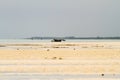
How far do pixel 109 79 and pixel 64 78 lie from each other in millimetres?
1994

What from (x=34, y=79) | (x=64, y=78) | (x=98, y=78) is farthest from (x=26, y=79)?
(x=98, y=78)

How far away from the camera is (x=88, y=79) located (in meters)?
18.3

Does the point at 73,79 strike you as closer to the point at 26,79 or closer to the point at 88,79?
the point at 88,79

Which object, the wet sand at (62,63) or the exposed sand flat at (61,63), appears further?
the exposed sand flat at (61,63)

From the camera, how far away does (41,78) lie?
18719 mm

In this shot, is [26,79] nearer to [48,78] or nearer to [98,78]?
[48,78]

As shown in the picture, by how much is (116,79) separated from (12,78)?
15.2 ft

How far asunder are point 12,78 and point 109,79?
4309 millimetres

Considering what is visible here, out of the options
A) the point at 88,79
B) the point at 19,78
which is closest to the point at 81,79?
the point at 88,79

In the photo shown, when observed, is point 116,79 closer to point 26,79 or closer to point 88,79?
point 88,79

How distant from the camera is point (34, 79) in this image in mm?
18234

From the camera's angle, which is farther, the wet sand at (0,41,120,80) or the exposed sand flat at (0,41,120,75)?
the exposed sand flat at (0,41,120,75)

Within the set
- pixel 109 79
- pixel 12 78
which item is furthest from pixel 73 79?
pixel 12 78

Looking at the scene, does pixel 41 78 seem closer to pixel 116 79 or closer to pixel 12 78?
pixel 12 78
